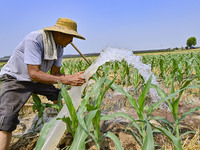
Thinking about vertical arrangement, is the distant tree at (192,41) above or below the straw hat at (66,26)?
below

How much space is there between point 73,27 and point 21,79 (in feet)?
2.37

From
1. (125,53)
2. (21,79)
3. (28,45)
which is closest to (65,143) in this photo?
(21,79)

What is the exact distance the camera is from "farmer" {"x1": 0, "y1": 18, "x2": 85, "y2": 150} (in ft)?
4.87

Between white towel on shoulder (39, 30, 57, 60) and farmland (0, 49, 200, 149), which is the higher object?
white towel on shoulder (39, 30, 57, 60)

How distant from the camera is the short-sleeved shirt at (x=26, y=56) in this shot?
1.49 metres

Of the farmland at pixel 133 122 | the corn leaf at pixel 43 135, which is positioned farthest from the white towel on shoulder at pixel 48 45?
the corn leaf at pixel 43 135

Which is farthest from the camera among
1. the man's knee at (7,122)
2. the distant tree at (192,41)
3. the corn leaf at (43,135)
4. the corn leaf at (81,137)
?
the distant tree at (192,41)

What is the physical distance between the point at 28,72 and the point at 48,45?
1.03 ft

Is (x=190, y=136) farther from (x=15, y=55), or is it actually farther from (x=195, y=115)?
(x=15, y=55)

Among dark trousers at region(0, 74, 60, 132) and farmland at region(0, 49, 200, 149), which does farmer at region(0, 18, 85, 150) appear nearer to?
dark trousers at region(0, 74, 60, 132)

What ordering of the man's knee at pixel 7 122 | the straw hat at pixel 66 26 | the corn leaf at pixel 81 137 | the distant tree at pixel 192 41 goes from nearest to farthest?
the corn leaf at pixel 81 137
the man's knee at pixel 7 122
the straw hat at pixel 66 26
the distant tree at pixel 192 41

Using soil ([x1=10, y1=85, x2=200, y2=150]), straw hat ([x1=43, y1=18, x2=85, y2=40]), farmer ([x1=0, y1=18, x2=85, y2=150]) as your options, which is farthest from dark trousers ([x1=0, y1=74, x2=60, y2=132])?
straw hat ([x1=43, y1=18, x2=85, y2=40])

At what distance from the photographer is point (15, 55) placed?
1.63 m

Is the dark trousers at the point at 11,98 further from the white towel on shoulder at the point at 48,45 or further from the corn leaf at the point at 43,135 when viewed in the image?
the corn leaf at the point at 43,135
